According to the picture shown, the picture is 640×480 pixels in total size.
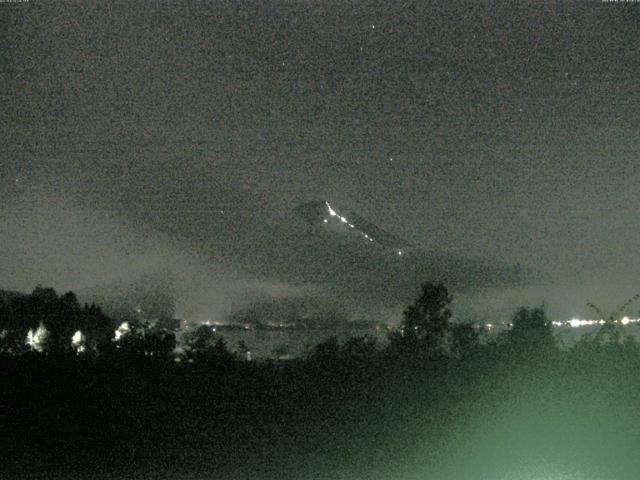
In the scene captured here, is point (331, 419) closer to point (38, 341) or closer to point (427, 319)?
point (427, 319)

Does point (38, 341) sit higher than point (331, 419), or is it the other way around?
point (38, 341)

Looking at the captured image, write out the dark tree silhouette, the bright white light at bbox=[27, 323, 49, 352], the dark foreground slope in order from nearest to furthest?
the dark foreground slope
the bright white light at bbox=[27, 323, 49, 352]
the dark tree silhouette

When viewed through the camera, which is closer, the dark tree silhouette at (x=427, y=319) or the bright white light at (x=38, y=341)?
the bright white light at (x=38, y=341)

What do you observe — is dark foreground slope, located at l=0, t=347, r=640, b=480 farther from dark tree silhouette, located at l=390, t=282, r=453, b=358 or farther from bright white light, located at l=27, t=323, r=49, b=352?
dark tree silhouette, located at l=390, t=282, r=453, b=358

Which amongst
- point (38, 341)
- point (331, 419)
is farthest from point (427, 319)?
point (38, 341)

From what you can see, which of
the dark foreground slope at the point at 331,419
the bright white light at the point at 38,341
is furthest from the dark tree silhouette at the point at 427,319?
the bright white light at the point at 38,341

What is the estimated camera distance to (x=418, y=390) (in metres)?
8.41

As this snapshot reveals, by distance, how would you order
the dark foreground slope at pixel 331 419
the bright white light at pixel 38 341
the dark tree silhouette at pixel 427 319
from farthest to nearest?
the dark tree silhouette at pixel 427 319
the bright white light at pixel 38 341
the dark foreground slope at pixel 331 419

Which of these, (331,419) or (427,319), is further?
(427,319)

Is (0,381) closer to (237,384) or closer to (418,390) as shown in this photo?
(237,384)

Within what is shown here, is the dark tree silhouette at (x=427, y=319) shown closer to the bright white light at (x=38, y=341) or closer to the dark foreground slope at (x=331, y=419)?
the dark foreground slope at (x=331, y=419)

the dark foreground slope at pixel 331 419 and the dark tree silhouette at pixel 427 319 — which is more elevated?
the dark tree silhouette at pixel 427 319

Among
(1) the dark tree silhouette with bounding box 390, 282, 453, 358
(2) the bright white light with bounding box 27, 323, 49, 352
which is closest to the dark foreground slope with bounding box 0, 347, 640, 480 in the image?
(2) the bright white light with bounding box 27, 323, 49, 352

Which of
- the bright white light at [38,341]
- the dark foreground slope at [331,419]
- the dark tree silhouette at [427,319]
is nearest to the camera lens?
the dark foreground slope at [331,419]
